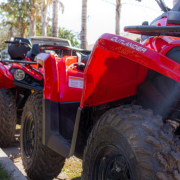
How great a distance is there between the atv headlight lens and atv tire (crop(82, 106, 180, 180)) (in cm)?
279

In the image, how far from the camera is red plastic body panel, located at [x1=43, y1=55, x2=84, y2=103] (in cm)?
244

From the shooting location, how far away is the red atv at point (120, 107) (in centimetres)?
134

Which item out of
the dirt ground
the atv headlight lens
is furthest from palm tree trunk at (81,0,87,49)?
the atv headlight lens

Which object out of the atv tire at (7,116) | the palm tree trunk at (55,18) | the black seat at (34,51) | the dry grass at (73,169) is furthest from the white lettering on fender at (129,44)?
the palm tree trunk at (55,18)

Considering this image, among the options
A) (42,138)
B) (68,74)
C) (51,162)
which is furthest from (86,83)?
(51,162)

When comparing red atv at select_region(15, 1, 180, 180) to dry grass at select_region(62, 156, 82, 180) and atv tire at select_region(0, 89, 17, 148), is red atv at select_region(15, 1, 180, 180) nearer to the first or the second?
dry grass at select_region(62, 156, 82, 180)

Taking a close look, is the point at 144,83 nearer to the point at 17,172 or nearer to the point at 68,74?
the point at 68,74

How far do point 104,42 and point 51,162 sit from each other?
5.44 ft

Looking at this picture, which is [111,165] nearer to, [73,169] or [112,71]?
[112,71]

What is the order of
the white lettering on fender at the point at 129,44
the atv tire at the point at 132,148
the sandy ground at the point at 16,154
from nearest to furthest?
the atv tire at the point at 132,148, the white lettering on fender at the point at 129,44, the sandy ground at the point at 16,154

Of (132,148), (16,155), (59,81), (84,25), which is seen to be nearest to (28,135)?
(59,81)

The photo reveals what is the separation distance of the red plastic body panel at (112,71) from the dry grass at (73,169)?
5.46 feet

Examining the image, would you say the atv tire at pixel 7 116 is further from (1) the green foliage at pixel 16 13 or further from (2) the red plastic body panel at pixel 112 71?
(1) the green foliage at pixel 16 13

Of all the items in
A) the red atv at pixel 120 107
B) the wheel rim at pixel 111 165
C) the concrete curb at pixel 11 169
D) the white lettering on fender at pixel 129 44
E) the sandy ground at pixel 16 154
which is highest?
the white lettering on fender at pixel 129 44
